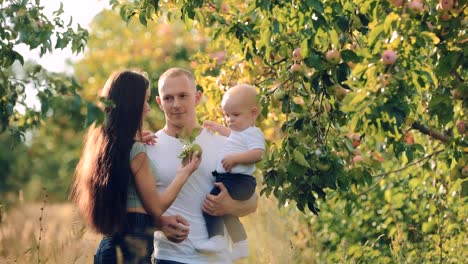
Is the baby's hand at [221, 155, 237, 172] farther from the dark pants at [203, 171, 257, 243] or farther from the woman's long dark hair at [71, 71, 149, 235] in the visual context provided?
the woman's long dark hair at [71, 71, 149, 235]

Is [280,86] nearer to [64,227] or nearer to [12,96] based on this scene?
[64,227]

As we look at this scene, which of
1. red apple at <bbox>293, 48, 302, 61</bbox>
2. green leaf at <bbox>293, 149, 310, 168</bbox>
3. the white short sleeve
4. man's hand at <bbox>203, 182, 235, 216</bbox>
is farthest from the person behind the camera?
red apple at <bbox>293, 48, 302, 61</bbox>

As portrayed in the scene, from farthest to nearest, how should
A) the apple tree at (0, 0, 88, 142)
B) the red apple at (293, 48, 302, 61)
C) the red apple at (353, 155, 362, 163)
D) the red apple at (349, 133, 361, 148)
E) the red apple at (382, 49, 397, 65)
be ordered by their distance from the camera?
the red apple at (349, 133, 361, 148) < the red apple at (353, 155, 362, 163) < the red apple at (293, 48, 302, 61) < the red apple at (382, 49, 397, 65) < the apple tree at (0, 0, 88, 142)

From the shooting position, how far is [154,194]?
4809mm

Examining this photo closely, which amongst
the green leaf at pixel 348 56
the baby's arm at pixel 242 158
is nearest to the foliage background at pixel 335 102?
the green leaf at pixel 348 56

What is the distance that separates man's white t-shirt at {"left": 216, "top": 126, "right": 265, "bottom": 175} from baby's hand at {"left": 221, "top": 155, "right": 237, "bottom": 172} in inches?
2.3

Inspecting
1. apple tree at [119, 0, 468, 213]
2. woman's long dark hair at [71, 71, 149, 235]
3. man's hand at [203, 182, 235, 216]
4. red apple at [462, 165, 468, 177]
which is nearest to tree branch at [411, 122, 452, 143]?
apple tree at [119, 0, 468, 213]

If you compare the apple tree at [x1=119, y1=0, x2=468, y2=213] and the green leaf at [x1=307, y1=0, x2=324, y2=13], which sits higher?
the green leaf at [x1=307, y1=0, x2=324, y2=13]

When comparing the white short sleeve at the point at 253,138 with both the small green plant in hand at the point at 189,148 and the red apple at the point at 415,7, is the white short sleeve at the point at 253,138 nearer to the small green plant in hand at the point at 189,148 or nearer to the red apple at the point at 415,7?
the small green plant in hand at the point at 189,148

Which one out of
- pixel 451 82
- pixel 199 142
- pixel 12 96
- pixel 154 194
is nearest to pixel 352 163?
pixel 451 82

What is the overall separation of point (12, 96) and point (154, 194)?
897 millimetres

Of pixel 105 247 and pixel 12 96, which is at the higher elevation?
pixel 12 96

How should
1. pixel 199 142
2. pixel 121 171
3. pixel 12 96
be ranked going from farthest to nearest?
pixel 199 142
pixel 121 171
pixel 12 96

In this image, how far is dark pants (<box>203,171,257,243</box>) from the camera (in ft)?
16.8
